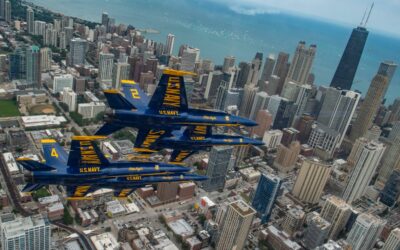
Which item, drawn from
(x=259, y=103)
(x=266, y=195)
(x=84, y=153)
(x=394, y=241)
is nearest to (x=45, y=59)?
(x=259, y=103)

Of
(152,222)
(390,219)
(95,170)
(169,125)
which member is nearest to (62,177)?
(95,170)

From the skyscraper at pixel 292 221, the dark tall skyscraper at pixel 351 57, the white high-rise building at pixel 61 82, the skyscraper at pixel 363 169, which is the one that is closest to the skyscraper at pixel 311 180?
the skyscraper at pixel 363 169

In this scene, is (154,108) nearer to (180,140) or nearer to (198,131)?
(180,140)

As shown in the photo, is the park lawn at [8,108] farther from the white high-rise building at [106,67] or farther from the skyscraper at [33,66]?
the white high-rise building at [106,67]

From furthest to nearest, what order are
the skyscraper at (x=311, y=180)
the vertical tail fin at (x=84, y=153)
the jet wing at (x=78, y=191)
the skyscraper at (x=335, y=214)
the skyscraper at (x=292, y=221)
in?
the skyscraper at (x=311, y=180)
the skyscraper at (x=335, y=214)
the skyscraper at (x=292, y=221)
the jet wing at (x=78, y=191)
the vertical tail fin at (x=84, y=153)

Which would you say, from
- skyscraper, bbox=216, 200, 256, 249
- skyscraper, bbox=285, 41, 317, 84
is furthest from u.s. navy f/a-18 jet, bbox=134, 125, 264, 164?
skyscraper, bbox=285, 41, 317, 84
